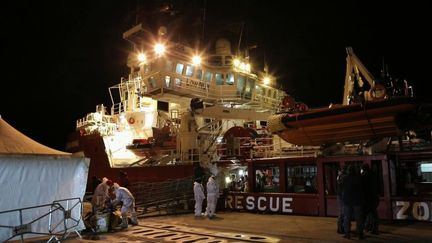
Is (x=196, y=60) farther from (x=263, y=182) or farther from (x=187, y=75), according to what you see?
(x=263, y=182)

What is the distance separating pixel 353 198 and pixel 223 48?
809 inches

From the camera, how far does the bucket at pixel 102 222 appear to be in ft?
35.0

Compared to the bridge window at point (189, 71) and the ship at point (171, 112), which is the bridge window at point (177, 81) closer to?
the ship at point (171, 112)

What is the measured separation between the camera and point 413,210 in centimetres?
1070

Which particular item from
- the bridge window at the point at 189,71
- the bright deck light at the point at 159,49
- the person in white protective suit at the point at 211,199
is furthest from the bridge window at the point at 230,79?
the person in white protective suit at the point at 211,199

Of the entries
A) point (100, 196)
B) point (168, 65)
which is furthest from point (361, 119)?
point (168, 65)

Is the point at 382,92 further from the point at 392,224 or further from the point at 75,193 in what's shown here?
the point at 75,193

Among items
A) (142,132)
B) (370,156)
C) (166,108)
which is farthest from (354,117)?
(166,108)

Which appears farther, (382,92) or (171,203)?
(171,203)

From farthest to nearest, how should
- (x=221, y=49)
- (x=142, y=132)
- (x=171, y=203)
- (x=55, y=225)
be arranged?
(x=221, y=49) < (x=142, y=132) < (x=171, y=203) < (x=55, y=225)

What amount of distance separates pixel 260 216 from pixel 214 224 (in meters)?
2.26

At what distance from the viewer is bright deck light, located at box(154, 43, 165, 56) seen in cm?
2342

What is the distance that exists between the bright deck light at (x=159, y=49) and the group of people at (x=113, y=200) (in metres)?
12.8

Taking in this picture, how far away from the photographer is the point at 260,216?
44.1 feet
